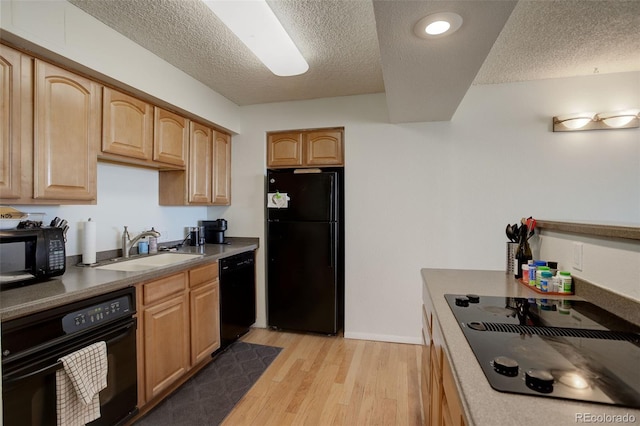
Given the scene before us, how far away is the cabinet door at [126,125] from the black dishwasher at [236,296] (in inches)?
43.2

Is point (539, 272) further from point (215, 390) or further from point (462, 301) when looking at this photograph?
point (215, 390)

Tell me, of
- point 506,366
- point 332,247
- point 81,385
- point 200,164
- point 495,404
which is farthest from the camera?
point 332,247

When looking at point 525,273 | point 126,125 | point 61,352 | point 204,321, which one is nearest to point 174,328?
point 204,321

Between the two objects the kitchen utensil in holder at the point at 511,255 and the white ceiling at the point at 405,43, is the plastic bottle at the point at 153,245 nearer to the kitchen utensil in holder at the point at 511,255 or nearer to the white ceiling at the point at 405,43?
the white ceiling at the point at 405,43

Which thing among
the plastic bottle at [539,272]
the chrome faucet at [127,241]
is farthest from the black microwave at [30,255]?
the plastic bottle at [539,272]

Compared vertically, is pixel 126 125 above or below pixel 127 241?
above

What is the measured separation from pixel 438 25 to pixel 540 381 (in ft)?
4.41

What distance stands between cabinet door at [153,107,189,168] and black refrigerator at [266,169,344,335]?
2.85ft

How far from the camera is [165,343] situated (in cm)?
196

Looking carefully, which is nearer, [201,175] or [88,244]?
[88,244]

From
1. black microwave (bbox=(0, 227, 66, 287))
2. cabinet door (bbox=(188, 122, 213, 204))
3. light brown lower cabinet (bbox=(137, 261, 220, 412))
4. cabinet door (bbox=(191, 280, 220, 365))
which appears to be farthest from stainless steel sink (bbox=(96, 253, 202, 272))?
cabinet door (bbox=(188, 122, 213, 204))

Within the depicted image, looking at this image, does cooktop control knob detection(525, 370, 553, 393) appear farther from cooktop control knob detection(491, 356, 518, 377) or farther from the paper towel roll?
the paper towel roll

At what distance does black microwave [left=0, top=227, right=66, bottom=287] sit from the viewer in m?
1.38

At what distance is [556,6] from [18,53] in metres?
2.83
